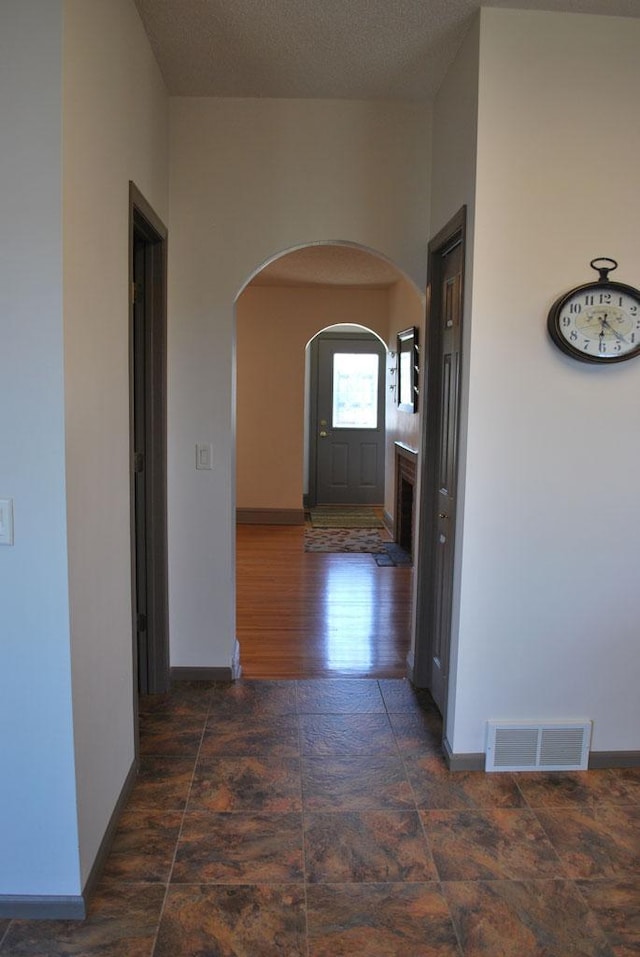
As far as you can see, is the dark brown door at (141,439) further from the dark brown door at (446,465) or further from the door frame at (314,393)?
the door frame at (314,393)

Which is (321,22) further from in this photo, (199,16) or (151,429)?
(151,429)

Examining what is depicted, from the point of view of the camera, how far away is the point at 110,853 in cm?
227

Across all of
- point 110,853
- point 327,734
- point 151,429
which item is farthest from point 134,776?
point 151,429

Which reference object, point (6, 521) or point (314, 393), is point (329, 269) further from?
point (6, 521)

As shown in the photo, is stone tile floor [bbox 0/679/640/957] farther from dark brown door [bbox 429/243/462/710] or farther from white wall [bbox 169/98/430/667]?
white wall [bbox 169/98/430/667]

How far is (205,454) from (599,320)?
1820 millimetres

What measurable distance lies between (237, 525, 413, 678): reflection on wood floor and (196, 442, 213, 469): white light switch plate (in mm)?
1094

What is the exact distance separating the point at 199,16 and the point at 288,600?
353 centimetres

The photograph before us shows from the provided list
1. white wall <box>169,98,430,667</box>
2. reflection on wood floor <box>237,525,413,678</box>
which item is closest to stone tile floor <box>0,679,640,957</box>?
reflection on wood floor <box>237,525,413,678</box>

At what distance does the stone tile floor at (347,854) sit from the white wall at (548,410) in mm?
334

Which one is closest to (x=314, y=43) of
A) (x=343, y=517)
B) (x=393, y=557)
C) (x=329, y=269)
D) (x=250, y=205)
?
(x=250, y=205)

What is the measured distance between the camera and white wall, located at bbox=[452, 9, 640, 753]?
8.56ft

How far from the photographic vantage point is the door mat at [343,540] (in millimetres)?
6910

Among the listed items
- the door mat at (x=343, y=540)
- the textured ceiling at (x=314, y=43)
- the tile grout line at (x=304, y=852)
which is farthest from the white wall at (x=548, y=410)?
the door mat at (x=343, y=540)
